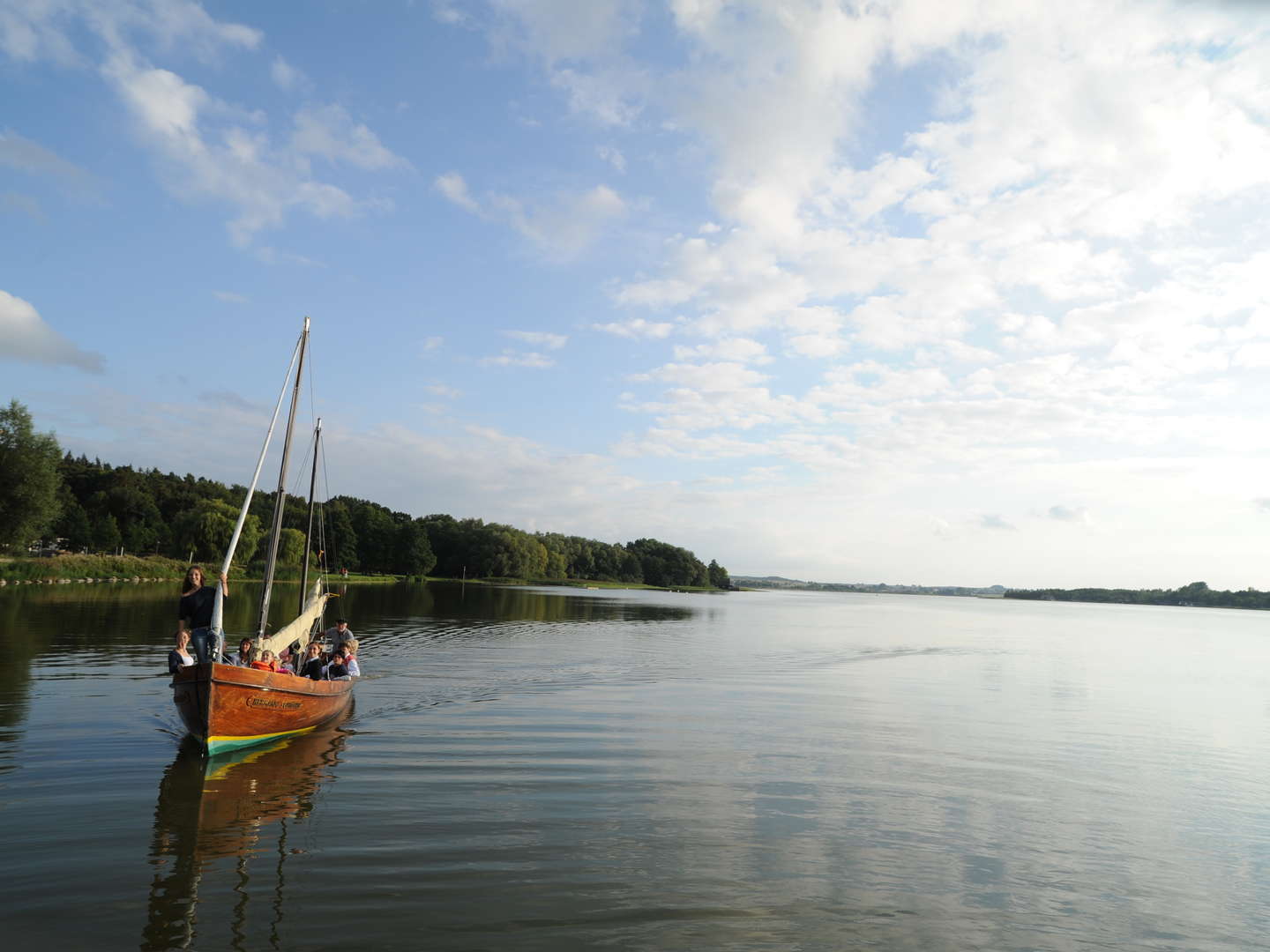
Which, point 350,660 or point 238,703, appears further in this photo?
point 350,660

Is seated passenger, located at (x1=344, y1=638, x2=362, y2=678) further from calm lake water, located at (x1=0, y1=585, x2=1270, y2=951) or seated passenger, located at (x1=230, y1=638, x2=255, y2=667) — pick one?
seated passenger, located at (x1=230, y1=638, x2=255, y2=667)

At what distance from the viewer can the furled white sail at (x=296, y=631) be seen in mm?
20106

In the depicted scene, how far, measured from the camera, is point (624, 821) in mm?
12672

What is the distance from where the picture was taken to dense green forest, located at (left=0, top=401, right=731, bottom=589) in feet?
230

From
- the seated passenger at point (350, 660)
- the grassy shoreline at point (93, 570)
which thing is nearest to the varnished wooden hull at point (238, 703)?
the seated passenger at point (350, 660)

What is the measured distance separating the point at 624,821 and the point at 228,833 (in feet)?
19.4

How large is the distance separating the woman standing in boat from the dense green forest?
57.8 ft

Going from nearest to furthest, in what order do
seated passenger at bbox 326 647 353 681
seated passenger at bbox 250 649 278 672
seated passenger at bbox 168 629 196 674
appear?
seated passenger at bbox 168 629 196 674
seated passenger at bbox 250 649 278 672
seated passenger at bbox 326 647 353 681

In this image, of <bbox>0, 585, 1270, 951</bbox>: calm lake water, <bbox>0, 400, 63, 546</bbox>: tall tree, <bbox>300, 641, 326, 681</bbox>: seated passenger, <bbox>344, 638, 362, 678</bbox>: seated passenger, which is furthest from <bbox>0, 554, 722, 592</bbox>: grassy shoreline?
<bbox>344, 638, 362, 678</bbox>: seated passenger

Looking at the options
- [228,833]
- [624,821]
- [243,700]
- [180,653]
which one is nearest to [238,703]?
[243,700]

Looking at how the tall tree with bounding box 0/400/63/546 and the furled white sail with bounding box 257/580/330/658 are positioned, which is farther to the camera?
the tall tree with bounding box 0/400/63/546

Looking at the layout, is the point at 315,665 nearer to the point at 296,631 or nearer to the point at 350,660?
the point at 350,660

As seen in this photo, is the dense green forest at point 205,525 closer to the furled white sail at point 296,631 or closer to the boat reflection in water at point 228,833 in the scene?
the furled white sail at point 296,631

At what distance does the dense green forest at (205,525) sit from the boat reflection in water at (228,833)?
18708mm
